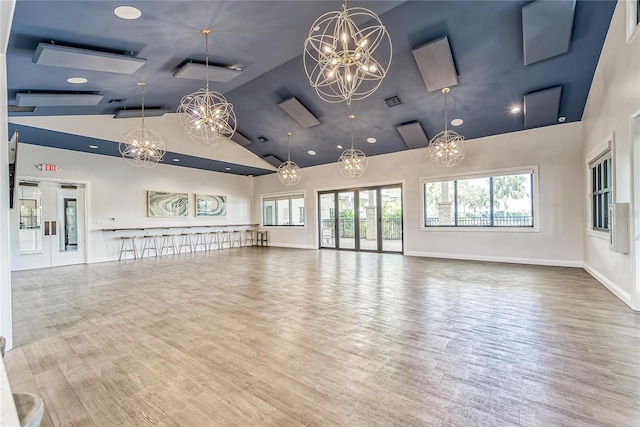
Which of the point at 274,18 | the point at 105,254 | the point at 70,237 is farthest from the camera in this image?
the point at 105,254

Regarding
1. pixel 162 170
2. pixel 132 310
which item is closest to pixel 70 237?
pixel 162 170

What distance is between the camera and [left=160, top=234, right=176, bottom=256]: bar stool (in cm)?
1067

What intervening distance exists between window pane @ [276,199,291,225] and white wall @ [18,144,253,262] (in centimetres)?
310

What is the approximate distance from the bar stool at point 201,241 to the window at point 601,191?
11.6 metres

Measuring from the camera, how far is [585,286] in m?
5.25

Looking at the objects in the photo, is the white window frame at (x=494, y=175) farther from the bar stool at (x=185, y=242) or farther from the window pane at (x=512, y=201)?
the bar stool at (x=185, y=242)

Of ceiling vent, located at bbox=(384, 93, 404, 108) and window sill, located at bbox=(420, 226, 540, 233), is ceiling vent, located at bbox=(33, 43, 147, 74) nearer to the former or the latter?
ceiling vent, located at bbox=(384, 93, 404, 108)

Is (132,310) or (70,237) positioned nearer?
(132,310)

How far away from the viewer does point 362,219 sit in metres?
10.7

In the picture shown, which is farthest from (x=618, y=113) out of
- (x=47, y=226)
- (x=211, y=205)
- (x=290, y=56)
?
(x=47, y=226)

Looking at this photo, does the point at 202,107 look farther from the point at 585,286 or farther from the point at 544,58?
the point at 585,286

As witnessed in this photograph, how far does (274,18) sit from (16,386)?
4.54m

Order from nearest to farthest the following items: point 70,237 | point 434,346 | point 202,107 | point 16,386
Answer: point 16,386, point 434,346, point 202,107, point 70,237

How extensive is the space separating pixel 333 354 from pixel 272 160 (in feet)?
31.8
